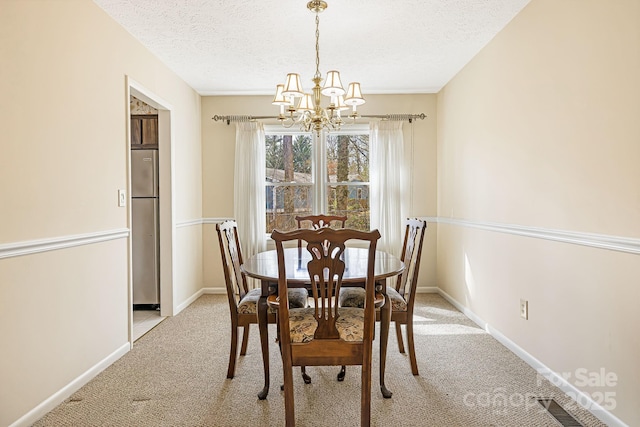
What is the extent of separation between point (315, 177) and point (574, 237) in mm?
3028

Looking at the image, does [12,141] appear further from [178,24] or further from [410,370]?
[410,370]

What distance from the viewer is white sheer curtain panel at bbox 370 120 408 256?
4.52m

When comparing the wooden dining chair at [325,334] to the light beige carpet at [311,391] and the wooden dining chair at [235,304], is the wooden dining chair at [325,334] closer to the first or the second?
the light beige carpet at [311,391]

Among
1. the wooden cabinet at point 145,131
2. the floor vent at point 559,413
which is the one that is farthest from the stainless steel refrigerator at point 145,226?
the floor vent at point 559,413

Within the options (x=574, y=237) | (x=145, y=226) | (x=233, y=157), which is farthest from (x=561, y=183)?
(x=145, y=226)

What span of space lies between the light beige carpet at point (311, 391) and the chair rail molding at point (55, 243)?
0.86 m

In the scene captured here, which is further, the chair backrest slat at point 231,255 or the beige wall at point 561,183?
the chair backrest slat at point 231,255

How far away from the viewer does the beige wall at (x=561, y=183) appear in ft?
5.82

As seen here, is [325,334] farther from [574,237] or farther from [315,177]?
[315,177]

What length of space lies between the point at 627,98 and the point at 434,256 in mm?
3113

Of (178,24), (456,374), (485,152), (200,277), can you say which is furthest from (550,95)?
(200,277)

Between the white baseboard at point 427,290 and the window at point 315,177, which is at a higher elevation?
the window at point 315,177

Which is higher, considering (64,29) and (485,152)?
(64,29)

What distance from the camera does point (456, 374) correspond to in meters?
2.45
